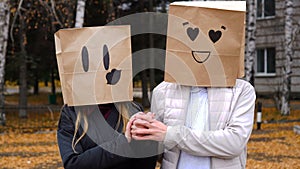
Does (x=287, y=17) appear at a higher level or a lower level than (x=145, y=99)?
higher

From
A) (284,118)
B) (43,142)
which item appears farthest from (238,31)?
(284,118)

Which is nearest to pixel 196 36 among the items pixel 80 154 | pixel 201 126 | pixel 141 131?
pixel 201 126

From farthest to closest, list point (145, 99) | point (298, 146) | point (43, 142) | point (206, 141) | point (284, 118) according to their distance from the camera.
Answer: point (145, 99) → point (284, 118) → point (43, 142) → point (298, 146) → point (206, 141)

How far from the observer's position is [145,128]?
2.33 m

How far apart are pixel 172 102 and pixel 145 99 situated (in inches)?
842

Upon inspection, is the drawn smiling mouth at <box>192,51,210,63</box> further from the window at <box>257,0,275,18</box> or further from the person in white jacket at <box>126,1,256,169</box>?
the window at <box>257,0,275,18</box>

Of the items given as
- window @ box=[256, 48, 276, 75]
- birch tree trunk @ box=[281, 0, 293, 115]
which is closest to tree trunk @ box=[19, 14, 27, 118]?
birch tree trunk @ box=[281, 0, 293, 115]

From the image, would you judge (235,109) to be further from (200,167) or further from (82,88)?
(82,88)

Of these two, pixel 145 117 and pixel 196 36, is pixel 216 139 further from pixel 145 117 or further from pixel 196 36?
pixel 196 36

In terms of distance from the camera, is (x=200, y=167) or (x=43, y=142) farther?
(x=43, y=142)

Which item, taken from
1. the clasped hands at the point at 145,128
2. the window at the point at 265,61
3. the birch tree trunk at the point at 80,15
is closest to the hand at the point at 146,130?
the clasped hands at the point at 145,128

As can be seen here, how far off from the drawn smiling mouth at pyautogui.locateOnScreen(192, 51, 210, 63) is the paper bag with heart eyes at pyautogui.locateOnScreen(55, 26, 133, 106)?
35cm

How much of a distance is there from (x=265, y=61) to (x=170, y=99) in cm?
2545

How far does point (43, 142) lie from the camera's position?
12.4m
